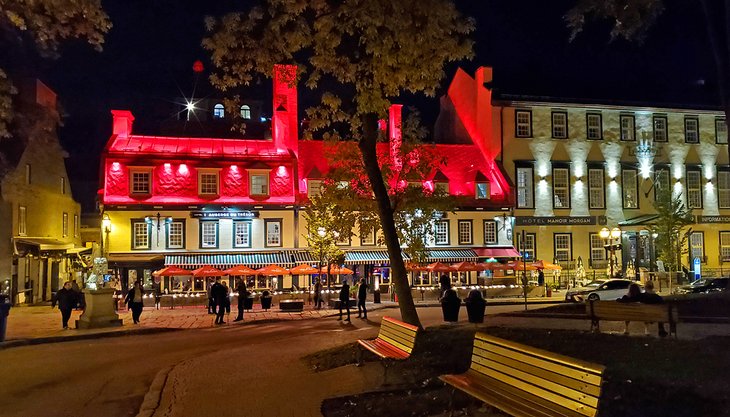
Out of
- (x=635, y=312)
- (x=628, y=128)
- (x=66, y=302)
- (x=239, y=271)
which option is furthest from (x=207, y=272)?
(x=628, y=128)

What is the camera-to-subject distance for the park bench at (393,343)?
9.62 m

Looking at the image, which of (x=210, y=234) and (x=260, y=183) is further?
(x=260, y=183)

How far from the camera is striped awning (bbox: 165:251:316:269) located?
126 ft

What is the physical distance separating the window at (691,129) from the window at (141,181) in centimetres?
3935

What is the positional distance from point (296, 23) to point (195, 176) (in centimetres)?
2904

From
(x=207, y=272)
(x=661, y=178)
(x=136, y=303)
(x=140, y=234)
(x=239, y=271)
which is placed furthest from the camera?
(x=661, y=178)

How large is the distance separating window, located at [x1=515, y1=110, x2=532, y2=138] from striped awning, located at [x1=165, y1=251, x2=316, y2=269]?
1785cm

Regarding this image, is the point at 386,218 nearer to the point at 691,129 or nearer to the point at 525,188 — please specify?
Result: the point at 525,188

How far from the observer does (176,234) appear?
39312mm

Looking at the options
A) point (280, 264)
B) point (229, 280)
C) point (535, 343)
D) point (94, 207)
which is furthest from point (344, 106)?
point (94, 207)

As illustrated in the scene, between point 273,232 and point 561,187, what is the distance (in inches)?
838

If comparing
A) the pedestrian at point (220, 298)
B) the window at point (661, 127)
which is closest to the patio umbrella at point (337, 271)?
the pedestrian at point (220, 298)

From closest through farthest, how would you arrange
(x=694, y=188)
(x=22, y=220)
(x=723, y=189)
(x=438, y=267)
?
(x=22, y=220), (x=438, y=267), (x=694, y=188), (x=723, y=189)

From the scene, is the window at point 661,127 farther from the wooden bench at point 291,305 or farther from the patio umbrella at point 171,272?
the patio umbrella at point 171,272
